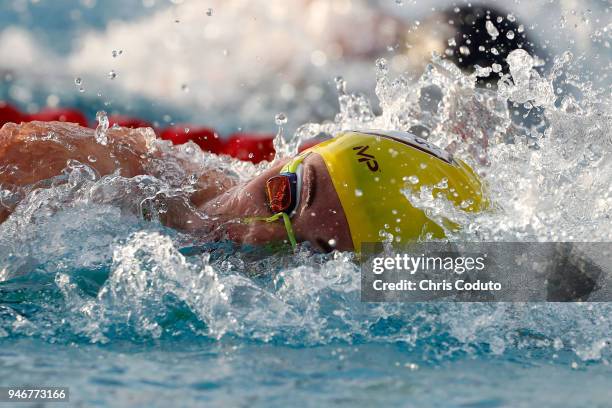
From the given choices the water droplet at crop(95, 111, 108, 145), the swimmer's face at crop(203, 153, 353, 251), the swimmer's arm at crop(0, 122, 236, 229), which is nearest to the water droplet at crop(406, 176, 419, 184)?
the swimmer's face at crop(203, 153, 353, 251)

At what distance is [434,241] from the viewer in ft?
5.46

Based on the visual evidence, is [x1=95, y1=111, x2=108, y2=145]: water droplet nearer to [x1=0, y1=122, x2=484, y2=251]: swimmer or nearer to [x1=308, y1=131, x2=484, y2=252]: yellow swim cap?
[x1=0, y1=122, x2=484, y2=251]: swimmer

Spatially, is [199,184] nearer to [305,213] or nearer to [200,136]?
[305,213]

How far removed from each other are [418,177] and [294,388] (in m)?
0.79

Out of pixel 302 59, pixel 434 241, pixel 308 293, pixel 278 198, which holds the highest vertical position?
pixel 302 59

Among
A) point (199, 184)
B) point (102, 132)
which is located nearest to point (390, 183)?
point (199, 184)

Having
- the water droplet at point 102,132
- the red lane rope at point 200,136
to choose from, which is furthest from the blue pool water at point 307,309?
the red lane rope at point 200,136

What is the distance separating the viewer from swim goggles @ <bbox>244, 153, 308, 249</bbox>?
174 centimetres

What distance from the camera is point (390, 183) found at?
169 cm

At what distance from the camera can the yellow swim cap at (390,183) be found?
5.46 ft

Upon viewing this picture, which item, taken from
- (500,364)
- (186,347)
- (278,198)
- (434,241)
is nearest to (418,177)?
(434,241)

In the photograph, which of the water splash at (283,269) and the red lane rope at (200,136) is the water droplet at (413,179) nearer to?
the water splash at (283,269)

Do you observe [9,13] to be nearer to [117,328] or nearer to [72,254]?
[72,254]

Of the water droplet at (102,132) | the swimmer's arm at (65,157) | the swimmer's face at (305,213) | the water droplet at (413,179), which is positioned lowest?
the swimmer's face at (305,213)
